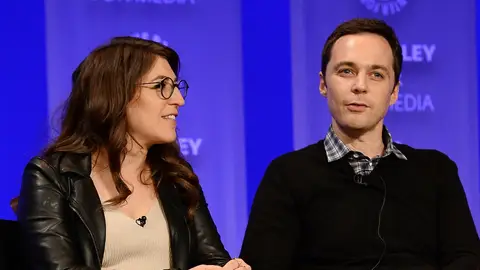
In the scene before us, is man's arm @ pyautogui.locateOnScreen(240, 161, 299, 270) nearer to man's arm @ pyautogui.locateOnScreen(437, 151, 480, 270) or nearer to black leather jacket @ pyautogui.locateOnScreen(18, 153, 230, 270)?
black leather jacket @ pyautogui.locateOnScreen(18, 153, 230, 270)

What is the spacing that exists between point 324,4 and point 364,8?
0.62ft

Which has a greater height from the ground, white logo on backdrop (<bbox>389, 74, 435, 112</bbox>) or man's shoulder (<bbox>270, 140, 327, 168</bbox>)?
white logo on backdrop (<bbox>389, 74, 435, 112</bbox>)

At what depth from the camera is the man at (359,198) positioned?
2293 millimetres

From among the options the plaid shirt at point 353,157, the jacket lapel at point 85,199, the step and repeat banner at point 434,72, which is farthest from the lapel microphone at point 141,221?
the step and repeat banner at point 434,72

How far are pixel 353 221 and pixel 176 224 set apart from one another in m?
0.54

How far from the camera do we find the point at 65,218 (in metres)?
2.02

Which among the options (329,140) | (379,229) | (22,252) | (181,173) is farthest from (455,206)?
(22,252)

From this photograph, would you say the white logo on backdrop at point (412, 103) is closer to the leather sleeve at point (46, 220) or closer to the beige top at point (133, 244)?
the beige top at point (133, 244)

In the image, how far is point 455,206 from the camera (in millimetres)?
2369

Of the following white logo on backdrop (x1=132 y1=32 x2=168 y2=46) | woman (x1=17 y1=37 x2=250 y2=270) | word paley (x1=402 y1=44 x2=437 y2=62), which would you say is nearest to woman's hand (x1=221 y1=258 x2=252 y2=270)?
woman (x1=17 y1=37 x2=250 y2=270)

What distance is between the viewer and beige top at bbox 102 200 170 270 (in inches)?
81.0

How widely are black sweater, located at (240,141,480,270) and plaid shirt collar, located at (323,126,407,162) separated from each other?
26 millimetres

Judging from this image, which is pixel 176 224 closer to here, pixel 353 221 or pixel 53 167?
pixel 53 167

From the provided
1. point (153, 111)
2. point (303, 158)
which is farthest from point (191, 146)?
point (153, 111)
